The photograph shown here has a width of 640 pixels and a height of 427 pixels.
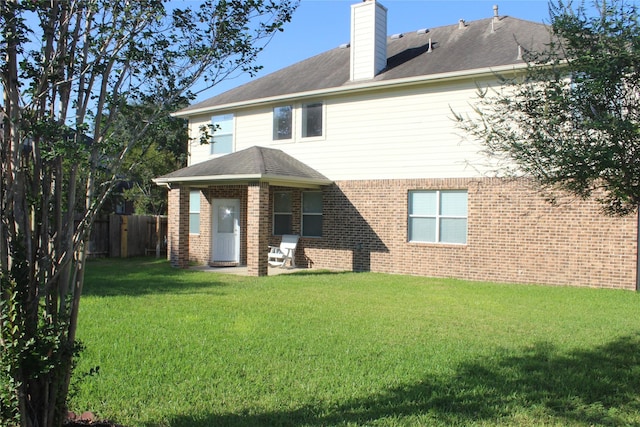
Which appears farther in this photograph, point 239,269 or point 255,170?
point 239,269

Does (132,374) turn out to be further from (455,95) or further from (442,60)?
(442,60)

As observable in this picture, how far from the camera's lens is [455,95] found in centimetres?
1441

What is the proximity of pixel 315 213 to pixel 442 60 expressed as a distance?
580cm

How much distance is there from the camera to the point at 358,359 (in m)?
6.44

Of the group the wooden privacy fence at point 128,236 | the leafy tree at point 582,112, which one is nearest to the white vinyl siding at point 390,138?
the wooden privacy fence at point 128,236

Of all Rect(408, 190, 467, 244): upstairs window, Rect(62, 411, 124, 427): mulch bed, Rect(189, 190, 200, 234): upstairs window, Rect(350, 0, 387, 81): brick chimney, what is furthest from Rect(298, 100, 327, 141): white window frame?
Rect(62, 411, 124, 427): mulch bed

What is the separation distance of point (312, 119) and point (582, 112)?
42.5ft

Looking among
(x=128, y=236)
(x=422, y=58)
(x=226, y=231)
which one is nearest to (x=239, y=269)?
(x=226, y=231)

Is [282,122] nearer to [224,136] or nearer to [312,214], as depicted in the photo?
[224,136]

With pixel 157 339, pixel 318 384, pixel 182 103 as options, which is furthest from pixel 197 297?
pixel 182 103

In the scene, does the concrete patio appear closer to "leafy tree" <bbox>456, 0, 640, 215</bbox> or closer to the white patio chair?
the white patio chair

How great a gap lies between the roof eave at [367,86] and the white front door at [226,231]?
3185 mm

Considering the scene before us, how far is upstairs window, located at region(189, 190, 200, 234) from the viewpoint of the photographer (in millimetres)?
18812

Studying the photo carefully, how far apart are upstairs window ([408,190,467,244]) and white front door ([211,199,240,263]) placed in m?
6.06
